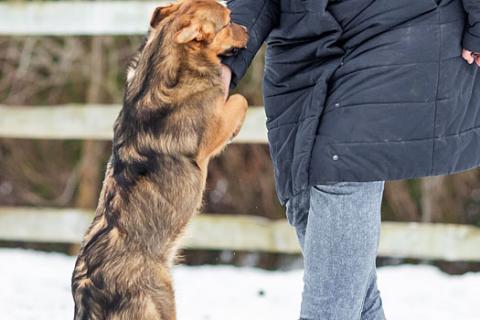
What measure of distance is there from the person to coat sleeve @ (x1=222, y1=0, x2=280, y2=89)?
0.16 metres

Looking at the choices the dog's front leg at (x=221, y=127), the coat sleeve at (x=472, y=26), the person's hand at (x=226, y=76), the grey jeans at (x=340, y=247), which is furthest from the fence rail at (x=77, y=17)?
the coat sleeve at (x=472, y=26)

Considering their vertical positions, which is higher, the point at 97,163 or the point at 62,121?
the point at 62,121

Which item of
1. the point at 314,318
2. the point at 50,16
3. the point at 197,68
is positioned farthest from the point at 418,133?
the point at 50,16

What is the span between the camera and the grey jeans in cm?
273

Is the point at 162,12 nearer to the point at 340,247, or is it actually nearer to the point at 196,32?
the point at 196,32

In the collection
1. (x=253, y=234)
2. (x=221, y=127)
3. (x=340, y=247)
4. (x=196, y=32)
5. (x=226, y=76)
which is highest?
(x=196, y=32)

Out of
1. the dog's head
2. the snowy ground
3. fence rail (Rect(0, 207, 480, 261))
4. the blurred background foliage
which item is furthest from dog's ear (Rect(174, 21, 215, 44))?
the blurred background foliage

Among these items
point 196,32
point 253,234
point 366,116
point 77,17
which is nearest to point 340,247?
point 366,116

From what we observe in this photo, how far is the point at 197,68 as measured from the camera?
3367 millimetres

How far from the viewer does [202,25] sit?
129 inches

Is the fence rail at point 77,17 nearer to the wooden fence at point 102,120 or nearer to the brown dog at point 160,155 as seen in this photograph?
the wooden fence at point 102,120

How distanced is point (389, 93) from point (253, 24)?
633 mm

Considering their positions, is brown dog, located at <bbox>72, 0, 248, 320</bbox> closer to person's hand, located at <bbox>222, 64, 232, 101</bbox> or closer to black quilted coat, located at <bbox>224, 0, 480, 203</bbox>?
person's hand, located at <bbox>222, 64, 232, 101</bbox>

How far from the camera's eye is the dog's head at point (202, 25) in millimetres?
3185
